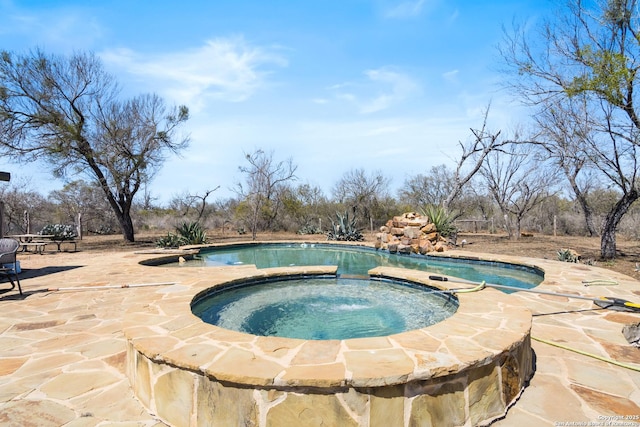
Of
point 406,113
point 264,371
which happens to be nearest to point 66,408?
point 264,371

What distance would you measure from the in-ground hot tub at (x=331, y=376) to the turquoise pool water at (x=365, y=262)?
423cm

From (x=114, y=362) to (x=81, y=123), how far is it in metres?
12.4

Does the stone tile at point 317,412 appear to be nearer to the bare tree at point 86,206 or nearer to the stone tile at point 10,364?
the stone tile at point 10,364

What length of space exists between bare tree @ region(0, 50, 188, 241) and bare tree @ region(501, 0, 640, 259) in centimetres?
1262

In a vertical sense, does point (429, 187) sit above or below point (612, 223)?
above

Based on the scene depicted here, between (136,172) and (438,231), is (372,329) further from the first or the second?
(136,172)

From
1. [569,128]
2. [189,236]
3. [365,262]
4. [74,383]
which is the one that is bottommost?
[74,383]

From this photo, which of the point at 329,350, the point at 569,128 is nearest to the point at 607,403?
the point at 329,350

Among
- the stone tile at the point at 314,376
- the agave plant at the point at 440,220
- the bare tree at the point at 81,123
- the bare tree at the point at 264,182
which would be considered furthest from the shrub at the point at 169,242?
the stone tile at the point at 314,376

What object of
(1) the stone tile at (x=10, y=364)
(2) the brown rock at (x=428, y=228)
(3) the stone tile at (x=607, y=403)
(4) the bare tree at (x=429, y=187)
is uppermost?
(4) the bare tree at (x=429, y=187)

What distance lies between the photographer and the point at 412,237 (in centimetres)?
927

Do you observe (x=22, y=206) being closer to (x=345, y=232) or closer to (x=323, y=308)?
(x=345, y=232)

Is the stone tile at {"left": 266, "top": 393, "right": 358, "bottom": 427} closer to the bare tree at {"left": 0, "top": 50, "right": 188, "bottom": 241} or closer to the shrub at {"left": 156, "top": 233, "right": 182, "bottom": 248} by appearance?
the shrub at {"left": 156, "top": 233, "right": 182, "bottom": 248}

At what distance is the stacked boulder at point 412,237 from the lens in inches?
356
